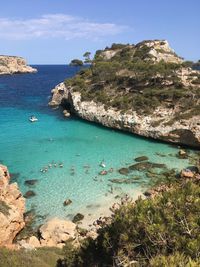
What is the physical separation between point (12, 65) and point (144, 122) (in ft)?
496

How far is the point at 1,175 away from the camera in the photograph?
2514cm

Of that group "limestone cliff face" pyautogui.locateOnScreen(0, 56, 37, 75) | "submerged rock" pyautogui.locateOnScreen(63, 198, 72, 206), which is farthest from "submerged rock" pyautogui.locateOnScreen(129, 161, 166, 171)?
"limestone cliff face" pyautogui.locateOnScreen(0, 56, 37, 75)

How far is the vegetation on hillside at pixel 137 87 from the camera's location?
47.3 m

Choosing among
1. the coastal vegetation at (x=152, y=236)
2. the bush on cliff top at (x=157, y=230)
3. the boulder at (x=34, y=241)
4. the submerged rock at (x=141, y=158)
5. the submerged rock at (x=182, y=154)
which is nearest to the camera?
the coastal vegetation at (x=152, y=236)

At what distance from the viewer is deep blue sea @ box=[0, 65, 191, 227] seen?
2770cm

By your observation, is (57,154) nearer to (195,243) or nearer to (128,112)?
(128,112)

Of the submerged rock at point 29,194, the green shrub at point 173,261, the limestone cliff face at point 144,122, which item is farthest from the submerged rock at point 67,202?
the limestone cliff face at point 144,122

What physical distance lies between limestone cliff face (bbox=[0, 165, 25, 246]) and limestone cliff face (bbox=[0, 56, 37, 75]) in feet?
514

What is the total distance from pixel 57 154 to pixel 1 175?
1406cm

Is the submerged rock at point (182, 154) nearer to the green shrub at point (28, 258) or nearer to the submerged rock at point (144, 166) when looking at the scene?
the submerged rock at point (144, 166)

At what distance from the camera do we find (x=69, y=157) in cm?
3772

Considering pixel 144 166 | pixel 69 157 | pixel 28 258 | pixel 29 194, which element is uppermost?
pixel 28 258

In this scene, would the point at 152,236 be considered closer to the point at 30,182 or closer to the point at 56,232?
the point at 56,232

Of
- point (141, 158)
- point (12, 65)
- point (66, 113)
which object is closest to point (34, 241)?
point (141, 158)
